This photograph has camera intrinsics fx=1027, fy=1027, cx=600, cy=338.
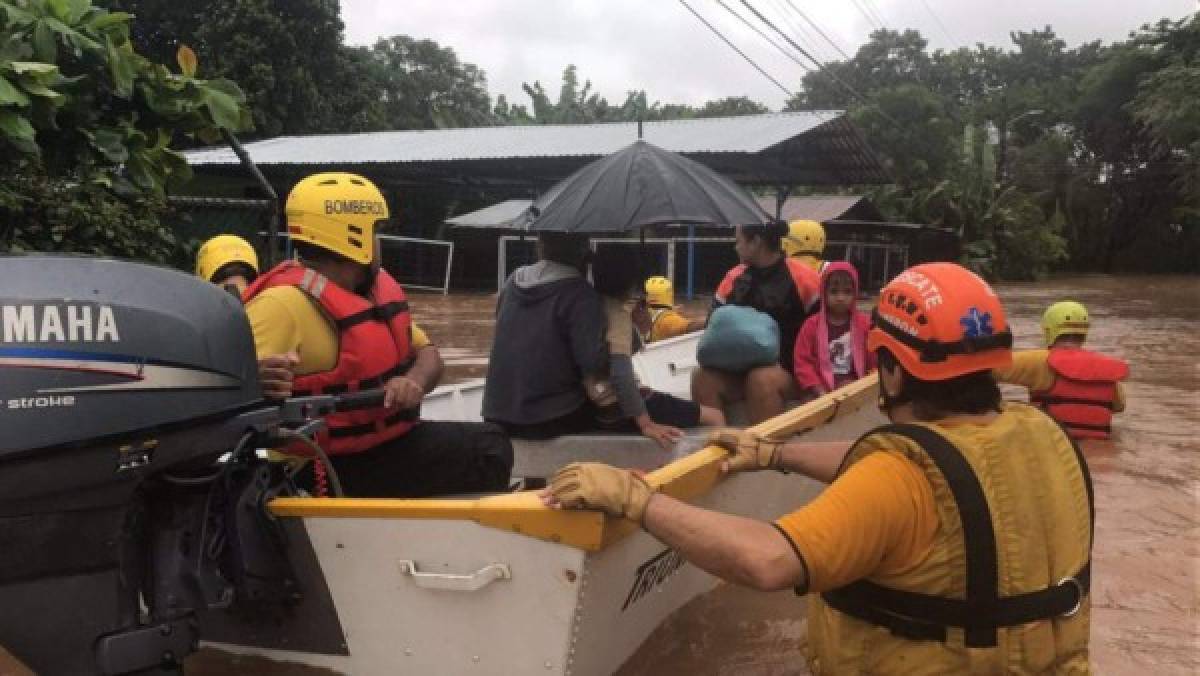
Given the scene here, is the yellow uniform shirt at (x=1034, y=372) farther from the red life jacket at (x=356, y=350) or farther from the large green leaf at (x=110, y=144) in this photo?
the large green leaf at (x=110, y=144)

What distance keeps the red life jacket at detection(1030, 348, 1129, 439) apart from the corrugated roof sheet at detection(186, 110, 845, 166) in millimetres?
7377

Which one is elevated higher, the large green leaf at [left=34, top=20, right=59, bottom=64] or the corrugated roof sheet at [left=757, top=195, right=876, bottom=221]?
the large green leaf at [left=34, top=20, right=59, bottom=64]

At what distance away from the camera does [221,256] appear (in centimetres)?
462

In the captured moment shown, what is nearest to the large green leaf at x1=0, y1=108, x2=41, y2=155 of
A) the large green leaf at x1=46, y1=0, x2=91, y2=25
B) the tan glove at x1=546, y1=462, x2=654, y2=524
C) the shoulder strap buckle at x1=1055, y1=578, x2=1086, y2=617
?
the large green leaf at x1=46, y1=0, x2=91, y2=25

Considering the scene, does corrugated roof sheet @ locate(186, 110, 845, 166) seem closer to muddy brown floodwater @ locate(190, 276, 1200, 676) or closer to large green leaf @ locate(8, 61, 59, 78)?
muddy brown floodwater @ locate(190, 276, 1200, 676)

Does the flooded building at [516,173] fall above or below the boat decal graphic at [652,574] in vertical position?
above

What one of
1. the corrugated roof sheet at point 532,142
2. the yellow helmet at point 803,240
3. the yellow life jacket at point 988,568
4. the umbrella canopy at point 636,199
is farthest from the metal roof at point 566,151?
the yellow life jacket at point 988,568

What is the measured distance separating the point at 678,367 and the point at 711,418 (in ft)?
7.80

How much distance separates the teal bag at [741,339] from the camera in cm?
464

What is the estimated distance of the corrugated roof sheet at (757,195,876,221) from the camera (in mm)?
24047

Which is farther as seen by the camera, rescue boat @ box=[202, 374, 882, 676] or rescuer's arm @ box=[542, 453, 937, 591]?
rescue boat @ box=[202, 374, 882, 676]

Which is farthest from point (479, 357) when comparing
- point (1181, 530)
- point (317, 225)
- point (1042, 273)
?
point (1042, 273)

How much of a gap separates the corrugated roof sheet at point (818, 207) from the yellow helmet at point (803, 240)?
691 inches

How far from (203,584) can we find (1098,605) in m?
3.35
